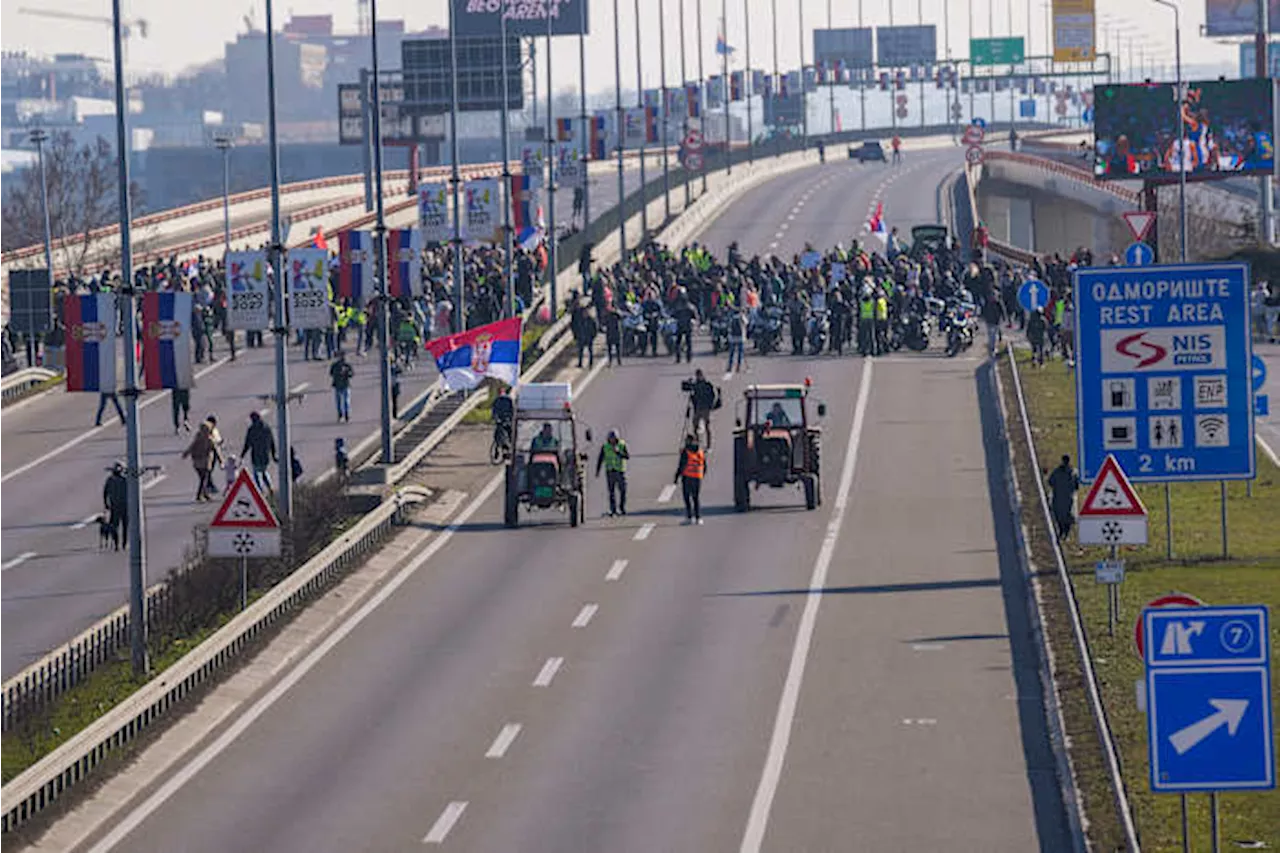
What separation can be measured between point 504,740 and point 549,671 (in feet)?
12.8

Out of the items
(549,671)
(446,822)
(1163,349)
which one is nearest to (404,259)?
(549,671)

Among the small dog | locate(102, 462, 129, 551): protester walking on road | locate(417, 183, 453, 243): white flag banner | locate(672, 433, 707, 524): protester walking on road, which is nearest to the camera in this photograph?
locate(102, 462, 129, 551): protester walking on road

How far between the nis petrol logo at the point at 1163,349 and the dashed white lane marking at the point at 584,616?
7243 mm

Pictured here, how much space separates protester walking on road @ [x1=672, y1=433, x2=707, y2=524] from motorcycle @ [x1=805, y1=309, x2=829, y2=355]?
21.9m

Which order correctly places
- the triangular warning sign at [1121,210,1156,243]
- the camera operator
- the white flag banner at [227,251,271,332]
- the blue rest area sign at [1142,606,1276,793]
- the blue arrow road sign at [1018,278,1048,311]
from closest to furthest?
the blue rest area sign at [1142,606,1276,793] < the camera operator < the triangular warning sign at [1121,210,1156,243] < the white flag banner at [227,251,271,332] < the blue arrow road sign at [1018,278,1048,311]

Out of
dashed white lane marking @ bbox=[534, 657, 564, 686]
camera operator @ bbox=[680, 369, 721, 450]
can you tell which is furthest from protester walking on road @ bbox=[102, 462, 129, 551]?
camera operator @ bbox=[680, 369, 721, 450]

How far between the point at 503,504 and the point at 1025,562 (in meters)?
11.1

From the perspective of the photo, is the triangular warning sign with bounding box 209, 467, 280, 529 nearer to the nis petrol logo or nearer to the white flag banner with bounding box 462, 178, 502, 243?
the nis petrol logo

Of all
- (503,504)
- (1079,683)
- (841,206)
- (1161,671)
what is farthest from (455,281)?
(841,206)

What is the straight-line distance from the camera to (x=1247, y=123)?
8550 cm

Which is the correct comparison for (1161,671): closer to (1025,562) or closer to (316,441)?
(1025,562)

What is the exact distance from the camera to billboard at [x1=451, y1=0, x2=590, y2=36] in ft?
514

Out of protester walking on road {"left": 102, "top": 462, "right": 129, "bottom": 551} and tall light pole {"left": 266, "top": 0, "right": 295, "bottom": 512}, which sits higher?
tall light pole {"left": 266, "top": 0, "right": 295, "bottom": 512}

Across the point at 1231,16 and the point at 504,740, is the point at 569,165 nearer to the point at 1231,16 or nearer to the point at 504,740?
the point at 504,740
